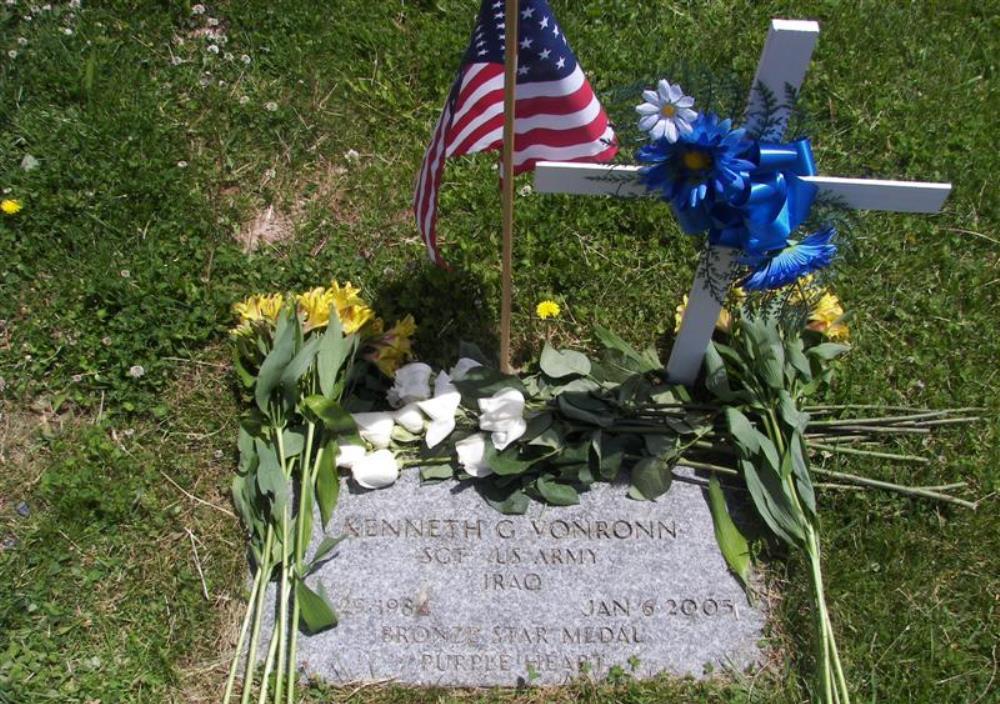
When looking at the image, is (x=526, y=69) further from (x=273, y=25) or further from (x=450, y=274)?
(x=273, y=25)

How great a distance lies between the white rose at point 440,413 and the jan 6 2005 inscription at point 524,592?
0.17 metres

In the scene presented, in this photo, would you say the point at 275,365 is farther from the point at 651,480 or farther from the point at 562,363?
the point at 651,480

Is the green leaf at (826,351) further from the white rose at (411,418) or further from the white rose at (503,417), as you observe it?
the white rose at (411,418)

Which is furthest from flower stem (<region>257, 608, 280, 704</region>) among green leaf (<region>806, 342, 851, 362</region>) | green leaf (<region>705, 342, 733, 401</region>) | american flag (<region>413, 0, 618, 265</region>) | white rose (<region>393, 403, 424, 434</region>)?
green leaf (<region>806, 342, 851, 362</region>)

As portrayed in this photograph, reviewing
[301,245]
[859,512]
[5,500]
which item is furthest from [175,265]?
[859,512]

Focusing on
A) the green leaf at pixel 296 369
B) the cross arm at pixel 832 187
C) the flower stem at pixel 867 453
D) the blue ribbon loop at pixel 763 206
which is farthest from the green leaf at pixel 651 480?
the green leaf at pixel 296 369

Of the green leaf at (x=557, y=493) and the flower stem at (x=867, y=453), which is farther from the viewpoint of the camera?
the flower stem at (x=867, y=453)

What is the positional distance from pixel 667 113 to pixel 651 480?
1.16 m

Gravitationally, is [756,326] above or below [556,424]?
above

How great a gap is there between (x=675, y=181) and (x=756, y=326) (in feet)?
2.63

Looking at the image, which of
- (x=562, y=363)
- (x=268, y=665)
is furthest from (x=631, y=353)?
(x=268, y=665)

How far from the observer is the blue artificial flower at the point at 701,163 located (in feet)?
6.81

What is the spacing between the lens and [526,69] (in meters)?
2.38

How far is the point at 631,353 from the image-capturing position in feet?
9.94
